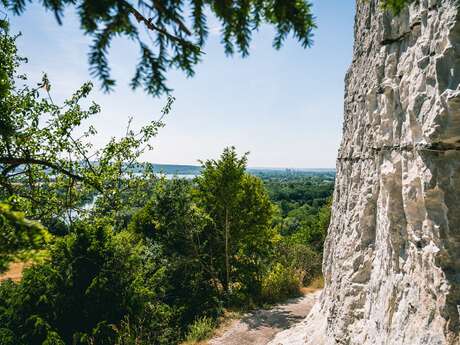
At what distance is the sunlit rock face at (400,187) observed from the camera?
11.5 feet

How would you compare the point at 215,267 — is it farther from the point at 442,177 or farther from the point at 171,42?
the point at 171,42

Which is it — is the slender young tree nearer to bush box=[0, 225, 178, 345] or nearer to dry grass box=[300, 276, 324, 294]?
dry grass box=[300, 276, 324, 294]

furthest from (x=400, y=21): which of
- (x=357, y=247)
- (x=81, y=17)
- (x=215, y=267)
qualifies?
(x=215, y=267)

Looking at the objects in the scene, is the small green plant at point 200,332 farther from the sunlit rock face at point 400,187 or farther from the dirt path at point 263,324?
the sunlit rock face at point 400,187

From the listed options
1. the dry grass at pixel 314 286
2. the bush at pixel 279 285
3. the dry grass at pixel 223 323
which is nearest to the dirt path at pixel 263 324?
the dry grass at pixel 223 323

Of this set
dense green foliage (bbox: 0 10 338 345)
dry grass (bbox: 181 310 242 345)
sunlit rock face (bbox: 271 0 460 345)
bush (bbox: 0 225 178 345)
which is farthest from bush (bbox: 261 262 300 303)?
bush (bbox: 0 225 178 345)

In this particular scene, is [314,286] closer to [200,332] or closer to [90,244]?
[200,332]

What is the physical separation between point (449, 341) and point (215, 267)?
1173 cm

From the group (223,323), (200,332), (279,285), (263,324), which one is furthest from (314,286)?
(200,332)

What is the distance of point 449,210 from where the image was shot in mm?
3566

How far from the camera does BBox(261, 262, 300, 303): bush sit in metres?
12.9

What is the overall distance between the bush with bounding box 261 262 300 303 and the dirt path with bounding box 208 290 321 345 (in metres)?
0.56

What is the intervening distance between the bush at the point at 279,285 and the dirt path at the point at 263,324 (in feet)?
1.83

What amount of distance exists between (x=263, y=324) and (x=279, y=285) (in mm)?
3082
